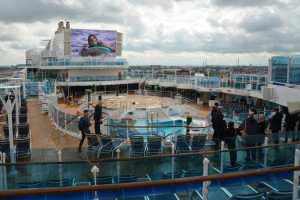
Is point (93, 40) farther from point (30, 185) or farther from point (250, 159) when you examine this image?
point (250, 159)

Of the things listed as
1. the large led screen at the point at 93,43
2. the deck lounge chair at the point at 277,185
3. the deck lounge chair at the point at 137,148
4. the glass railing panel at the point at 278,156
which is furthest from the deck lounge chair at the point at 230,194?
the large led screen at the point at 93,43

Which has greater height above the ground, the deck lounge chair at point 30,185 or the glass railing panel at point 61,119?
the deck lounge chair at point 30,185

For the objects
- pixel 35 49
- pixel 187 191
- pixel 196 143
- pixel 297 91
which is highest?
pixel 35 49

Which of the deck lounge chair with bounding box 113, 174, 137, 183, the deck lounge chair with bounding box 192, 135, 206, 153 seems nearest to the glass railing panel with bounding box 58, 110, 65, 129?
the deck lounge chair with bounding box 192, 135, 206, 153

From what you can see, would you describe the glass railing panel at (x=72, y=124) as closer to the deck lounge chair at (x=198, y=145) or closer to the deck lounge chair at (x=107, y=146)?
the deck lounge chair at (x=107, y=146)

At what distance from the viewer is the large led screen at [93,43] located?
112 feet

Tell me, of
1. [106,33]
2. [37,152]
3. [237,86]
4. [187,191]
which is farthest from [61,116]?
[106,33]

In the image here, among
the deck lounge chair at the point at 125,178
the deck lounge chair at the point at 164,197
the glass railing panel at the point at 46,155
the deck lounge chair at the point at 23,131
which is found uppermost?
the deck lounge chair at the point at 164,197

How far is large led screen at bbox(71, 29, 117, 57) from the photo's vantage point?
3409 centimetres

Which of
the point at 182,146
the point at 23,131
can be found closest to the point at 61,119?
the point at 23,131

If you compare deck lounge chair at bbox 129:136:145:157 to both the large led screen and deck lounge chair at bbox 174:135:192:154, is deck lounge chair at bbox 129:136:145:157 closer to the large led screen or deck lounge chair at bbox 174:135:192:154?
deck lounge chair at bbox 174:135:192:154

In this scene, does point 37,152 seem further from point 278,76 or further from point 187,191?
point 278,76

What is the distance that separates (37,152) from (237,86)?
2049 centimetres

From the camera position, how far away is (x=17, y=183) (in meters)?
3.95
